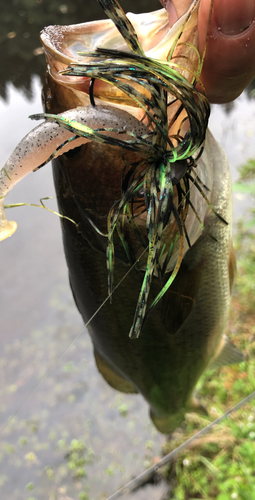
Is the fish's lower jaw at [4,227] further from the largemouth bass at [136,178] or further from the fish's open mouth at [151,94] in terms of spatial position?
the fish's open mouth at [151,94]

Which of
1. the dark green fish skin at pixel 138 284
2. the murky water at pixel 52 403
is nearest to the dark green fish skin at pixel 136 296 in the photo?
the dark green fish skin at pixel 138 284

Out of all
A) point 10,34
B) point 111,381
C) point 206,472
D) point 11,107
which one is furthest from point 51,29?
point 10,34

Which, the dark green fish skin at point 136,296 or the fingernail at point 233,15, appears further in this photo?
the dark green fish skin at point 136,296

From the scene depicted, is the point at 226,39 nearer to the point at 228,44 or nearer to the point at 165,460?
the point at 228,44

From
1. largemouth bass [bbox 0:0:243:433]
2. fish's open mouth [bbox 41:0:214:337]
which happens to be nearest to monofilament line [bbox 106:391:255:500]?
largemouth bass [bbox 0:0:243:433]

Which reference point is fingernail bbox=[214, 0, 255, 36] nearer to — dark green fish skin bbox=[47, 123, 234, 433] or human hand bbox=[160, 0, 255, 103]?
human hand bbox=[160, 0, 255, 103]

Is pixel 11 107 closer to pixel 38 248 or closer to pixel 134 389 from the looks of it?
pixel 38 248
